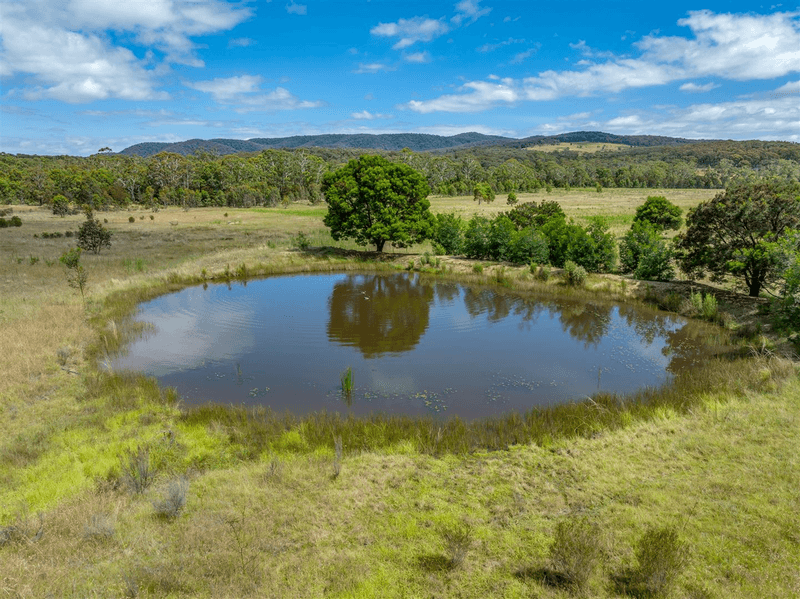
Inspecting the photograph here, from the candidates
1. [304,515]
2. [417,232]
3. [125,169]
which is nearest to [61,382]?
[304,515]

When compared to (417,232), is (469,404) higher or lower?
lower

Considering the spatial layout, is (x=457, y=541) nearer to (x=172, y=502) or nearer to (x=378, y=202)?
(x=172, y=502)

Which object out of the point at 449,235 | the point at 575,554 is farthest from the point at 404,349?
the point at 449,235

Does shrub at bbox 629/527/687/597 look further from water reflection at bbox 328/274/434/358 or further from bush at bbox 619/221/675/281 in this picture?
bush at bbox 619/221/675/281

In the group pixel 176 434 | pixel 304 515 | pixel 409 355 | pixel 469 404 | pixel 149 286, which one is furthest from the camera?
pixel 149 286

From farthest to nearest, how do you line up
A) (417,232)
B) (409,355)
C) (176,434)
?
(417,232), (409,355), (176,434)

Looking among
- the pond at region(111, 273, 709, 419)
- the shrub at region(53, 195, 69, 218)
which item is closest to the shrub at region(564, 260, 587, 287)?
the pond at region(111, 273, 709, 419)

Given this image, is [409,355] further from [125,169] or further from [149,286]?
[125,169]
